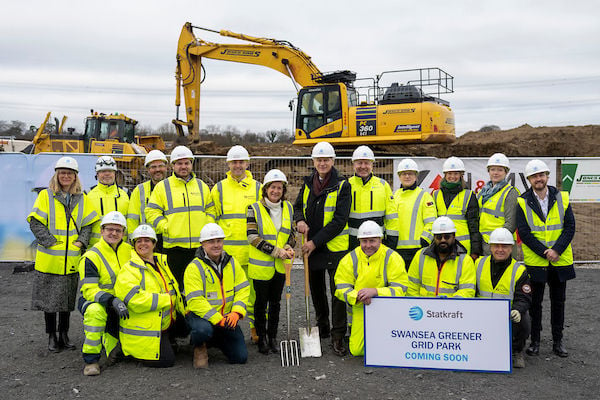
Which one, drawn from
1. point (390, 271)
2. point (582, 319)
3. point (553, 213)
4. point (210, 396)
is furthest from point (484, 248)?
point (210, 396)

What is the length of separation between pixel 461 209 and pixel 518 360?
1.75 m

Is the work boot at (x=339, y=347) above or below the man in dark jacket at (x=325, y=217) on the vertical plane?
below

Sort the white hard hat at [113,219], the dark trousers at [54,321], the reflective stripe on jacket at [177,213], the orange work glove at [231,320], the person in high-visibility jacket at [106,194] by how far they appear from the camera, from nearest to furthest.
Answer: the orange work glove at [231,320]
the white hard hat at [113,219]
the dark trousers at [54,321]
the reflective stripe on jacket at [177,213]
the person in high-visibility jacket at [106,194]

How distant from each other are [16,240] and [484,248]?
882cm

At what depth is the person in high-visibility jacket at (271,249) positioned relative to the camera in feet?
18.7

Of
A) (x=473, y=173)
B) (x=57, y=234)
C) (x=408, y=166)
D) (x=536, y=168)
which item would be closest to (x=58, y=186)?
(x=57, y=234)

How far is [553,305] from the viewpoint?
5.80 m

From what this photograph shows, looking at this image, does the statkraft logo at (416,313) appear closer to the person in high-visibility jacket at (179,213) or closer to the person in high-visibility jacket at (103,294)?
the person in high-visibility jacket at (179,213)

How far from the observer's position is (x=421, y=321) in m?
5.22

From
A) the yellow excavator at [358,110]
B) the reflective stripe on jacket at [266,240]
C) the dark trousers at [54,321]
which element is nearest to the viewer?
the reflective stripe on jacket at [266,240]

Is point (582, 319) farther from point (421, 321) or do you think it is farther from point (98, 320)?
point (98, 320)

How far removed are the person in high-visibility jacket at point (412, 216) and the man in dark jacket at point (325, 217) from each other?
69cm

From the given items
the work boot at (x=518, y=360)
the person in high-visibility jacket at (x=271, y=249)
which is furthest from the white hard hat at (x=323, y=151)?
the work boot at (x=518, y=360)

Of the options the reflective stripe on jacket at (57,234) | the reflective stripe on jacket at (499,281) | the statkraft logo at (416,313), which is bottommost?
the statkraft logo at (416,313)
